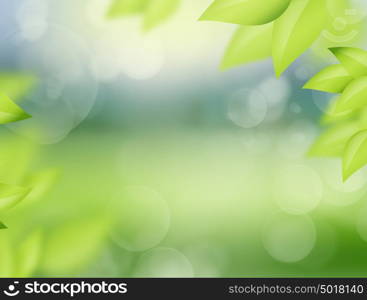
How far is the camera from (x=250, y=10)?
46cm

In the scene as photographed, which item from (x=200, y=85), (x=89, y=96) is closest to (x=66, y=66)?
(x=89, y=96)

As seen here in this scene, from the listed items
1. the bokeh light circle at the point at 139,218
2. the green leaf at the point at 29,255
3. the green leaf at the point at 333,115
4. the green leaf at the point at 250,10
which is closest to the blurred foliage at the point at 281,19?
the green leaf at the point at 250,10

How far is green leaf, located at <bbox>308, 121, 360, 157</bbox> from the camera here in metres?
0.54

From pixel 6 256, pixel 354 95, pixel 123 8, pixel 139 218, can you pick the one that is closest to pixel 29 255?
pixel 6 256

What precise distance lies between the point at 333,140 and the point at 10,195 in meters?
0.39

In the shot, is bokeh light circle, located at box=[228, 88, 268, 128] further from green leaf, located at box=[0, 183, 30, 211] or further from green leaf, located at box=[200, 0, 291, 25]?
green leaf, located at box=[0, 183, 30, 211]

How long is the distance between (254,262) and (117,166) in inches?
8.1

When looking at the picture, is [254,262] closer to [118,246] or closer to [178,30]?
[118,246]

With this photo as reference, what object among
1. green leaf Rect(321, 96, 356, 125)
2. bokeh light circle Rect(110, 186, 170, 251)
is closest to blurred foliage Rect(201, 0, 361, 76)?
green leaf Rect(321, 96, 356, 125)

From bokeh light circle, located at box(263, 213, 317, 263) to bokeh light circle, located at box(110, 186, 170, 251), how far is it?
127mm

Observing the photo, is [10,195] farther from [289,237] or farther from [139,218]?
[289,237]

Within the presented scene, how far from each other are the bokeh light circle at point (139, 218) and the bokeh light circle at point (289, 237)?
0.13 meters

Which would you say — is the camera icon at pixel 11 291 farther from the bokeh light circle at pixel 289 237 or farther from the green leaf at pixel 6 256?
the bokeh light circle at pixel 289 237

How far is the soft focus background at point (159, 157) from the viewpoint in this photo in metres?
0.55
